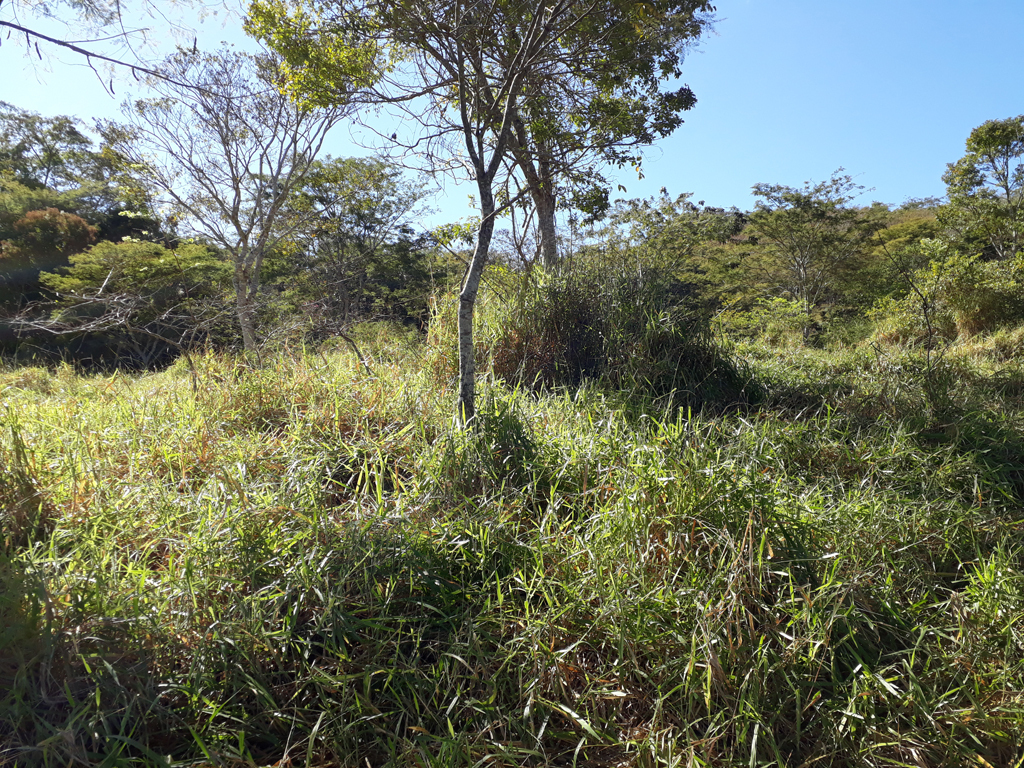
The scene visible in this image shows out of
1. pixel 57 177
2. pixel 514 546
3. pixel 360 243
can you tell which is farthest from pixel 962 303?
pixel 57 177

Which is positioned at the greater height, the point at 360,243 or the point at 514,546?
the point at 360,243

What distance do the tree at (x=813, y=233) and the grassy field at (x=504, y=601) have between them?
1539cm

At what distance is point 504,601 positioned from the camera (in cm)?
184

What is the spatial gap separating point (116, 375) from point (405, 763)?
4.46 metres

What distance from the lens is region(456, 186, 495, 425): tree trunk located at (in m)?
2.96

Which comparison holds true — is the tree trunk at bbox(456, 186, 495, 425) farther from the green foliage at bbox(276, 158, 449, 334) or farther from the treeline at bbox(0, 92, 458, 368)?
the green foliage at bbox(276, 158, 449, 334)

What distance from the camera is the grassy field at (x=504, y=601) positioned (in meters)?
1.43

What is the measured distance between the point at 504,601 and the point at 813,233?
697 inches

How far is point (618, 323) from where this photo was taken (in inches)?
162

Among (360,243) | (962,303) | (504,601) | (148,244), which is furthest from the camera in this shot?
(360,243)

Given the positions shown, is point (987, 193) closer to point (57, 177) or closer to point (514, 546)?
point (514, 546)

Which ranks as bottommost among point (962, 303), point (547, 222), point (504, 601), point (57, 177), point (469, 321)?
point (504, 601)

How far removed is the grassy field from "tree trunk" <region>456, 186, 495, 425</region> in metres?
0.18

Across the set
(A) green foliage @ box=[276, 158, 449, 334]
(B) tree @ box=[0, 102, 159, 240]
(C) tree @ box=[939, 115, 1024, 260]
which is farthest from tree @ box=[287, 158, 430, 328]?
(C) tree @ box=[939, 115, 1024, 260]
